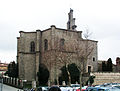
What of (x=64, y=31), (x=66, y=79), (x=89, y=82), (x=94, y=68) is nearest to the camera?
(x=89, y=82)

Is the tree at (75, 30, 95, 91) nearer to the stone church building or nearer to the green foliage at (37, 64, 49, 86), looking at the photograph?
the stone church building

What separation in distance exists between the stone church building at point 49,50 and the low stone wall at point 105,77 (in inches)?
158

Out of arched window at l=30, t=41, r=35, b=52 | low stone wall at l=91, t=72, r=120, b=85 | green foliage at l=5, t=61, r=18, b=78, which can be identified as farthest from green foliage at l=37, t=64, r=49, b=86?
low stone wall at l=91, t=72, r=120, b=85

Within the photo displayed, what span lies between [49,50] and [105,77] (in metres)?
13.6

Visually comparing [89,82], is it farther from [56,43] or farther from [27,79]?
[27,79]

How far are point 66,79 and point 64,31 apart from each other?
37.3 ft

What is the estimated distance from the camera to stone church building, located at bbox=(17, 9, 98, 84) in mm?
48075

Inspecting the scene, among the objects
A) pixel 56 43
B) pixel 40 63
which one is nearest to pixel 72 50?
pixel 56 43

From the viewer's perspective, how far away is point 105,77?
48.2m

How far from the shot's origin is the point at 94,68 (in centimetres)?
5562

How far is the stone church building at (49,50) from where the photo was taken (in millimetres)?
48075

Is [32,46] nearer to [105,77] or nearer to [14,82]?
[14,82]

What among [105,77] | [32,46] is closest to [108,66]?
[105,77]

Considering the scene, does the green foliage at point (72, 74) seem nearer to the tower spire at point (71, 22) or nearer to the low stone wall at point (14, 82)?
the low stone wall at point (14, 82)
